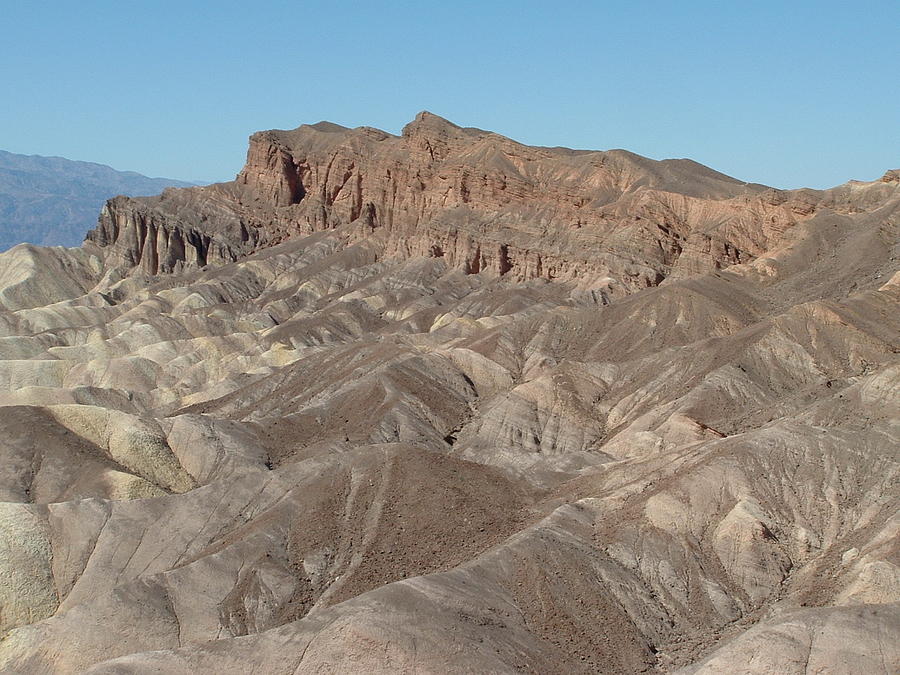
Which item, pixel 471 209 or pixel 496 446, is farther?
pixel 471 209

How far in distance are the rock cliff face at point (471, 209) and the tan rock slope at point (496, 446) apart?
516 millimetres

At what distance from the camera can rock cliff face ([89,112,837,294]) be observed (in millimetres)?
93500

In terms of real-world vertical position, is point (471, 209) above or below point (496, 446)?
above

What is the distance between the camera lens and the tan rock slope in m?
33.3

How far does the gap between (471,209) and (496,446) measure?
61.2 meters

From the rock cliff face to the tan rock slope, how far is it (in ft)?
1.69

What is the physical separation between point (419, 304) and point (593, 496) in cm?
6125

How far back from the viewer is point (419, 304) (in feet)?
338

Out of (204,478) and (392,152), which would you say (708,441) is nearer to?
(204,478)

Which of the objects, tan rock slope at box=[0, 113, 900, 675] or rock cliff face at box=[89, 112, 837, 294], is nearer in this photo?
tan rock slope at box=[0, 113, 900, 675]

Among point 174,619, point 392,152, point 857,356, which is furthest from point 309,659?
point 392,152

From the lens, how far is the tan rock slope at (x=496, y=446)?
33312mm

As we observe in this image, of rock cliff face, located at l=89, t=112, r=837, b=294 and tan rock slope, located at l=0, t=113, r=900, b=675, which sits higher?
rock cliff face, located at l=89, t=112, r=837, b=294

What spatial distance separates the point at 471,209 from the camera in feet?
379
